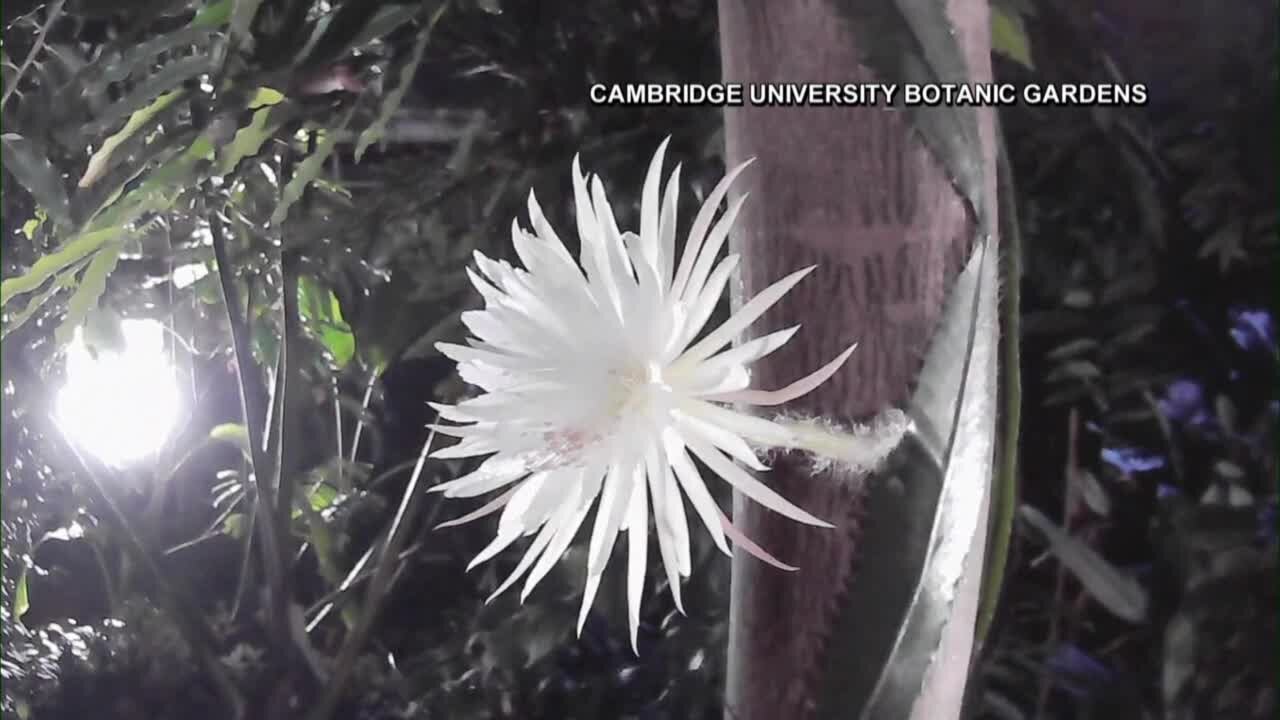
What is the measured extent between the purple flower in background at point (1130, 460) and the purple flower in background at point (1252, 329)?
6 centimetres

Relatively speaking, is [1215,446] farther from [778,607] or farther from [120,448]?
[120,448]

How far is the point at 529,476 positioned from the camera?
1.49ft

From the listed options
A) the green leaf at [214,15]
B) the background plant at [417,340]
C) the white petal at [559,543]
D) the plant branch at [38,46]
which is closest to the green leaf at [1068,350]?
the background plant at [417,340]

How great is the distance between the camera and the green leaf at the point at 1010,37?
16.2 inches

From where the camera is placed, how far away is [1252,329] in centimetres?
40

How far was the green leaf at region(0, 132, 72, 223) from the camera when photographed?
54 centimetres

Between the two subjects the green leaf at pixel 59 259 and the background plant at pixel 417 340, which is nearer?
the background plant at pixel 417 340

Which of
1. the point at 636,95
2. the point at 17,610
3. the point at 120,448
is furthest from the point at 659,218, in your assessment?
the point at 17,610

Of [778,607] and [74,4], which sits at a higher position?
[74,4]

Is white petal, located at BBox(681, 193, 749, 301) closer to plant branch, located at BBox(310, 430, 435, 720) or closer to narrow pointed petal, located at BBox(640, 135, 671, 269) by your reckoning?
narrow pointed petal, located at BBox(640, 135, 671, 269)

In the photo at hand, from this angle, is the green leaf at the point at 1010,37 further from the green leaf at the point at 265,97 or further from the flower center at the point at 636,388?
the green leaf at the point at 265,97

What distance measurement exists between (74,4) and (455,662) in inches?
16.7

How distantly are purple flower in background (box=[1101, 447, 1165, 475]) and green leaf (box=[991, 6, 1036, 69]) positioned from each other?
18 cm

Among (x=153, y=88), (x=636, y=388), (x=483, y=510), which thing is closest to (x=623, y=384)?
(x=636, y=388)
